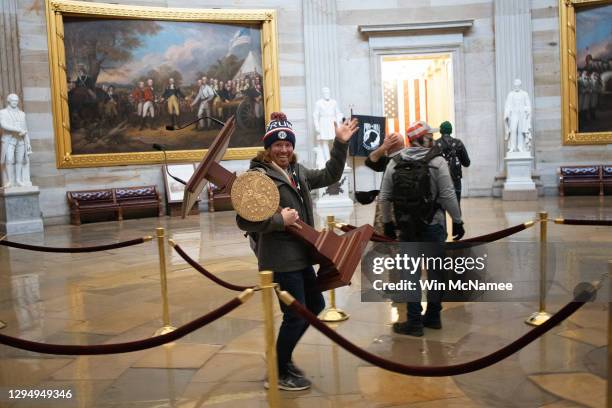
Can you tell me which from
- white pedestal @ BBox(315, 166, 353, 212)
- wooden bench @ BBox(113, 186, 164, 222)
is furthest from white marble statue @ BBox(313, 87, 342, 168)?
wooden bench @ BBox(113, 186, 164, 222)

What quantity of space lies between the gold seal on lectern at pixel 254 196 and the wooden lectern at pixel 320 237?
127mm

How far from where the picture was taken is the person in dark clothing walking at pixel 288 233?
3.67 metres

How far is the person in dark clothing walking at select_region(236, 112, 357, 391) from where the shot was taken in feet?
12.0

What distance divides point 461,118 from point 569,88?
3.05m

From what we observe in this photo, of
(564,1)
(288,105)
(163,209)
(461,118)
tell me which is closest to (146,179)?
(163,209)

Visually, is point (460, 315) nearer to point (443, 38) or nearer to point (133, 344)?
point (133, 344)

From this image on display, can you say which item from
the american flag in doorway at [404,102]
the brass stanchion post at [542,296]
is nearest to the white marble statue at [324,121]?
the american flag in doorway at [404,102]

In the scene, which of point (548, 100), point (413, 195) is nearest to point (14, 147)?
point (413, 195)

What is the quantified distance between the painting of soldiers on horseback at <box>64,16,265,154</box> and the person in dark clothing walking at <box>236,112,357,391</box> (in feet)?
41.7

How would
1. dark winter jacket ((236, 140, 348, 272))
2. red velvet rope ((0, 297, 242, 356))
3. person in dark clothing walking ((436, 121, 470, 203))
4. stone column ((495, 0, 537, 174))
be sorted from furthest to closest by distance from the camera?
stone column ((495, 0, 537, 174)) < person in dark clothing walking ((436, 121, 470, 203)) < dark winter jacket ((236, 140, 348, 272)) < red velvet rope ((0, 297, 242, 356))

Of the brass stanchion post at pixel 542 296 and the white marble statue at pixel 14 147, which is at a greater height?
the white marble statue at pixel 14 147

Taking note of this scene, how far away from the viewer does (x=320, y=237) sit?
365cm

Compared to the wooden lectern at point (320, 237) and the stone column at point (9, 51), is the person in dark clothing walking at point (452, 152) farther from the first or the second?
the stone column at point (9, 51)

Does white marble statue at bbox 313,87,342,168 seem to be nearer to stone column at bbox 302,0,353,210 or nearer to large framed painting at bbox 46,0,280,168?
stone column at bbox 302,0,353,210
